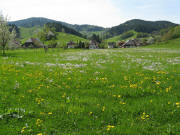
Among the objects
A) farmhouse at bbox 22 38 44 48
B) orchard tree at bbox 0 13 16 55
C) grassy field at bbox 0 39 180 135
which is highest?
farmhouse at bbox 22 38 44 48

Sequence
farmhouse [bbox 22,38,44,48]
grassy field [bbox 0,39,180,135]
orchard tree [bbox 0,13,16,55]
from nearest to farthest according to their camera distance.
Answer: grassy field [bbox 0,39,180,135], orchard tree [bbox 0,13,16,55], farmhouse [bbox 22,38,44,48]

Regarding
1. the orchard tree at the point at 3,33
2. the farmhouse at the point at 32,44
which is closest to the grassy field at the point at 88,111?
the orchard tree at the point at 3,33

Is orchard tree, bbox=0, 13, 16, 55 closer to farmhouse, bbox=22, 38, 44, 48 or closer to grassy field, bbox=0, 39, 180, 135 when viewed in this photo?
grassy field, bbox=0, 39, 180, 135

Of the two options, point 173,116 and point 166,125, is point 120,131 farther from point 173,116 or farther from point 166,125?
point 173,116

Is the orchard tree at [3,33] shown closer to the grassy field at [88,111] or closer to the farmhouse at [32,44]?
the grassy field at [88,111]

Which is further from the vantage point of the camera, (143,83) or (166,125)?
(143,83)

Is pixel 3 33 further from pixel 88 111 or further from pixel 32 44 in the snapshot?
pixel 32 44

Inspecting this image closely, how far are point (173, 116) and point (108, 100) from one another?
325 centimetres

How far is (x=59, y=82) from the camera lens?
36.4 feet

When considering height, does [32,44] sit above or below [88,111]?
above

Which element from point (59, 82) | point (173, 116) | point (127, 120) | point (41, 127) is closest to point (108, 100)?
point (127, 120)

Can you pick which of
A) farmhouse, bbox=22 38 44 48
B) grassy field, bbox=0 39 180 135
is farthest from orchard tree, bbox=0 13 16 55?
farmhouse, bbox=22 38 44 48

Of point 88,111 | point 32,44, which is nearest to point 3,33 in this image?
point 88,111

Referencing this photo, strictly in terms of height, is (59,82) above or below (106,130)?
above
